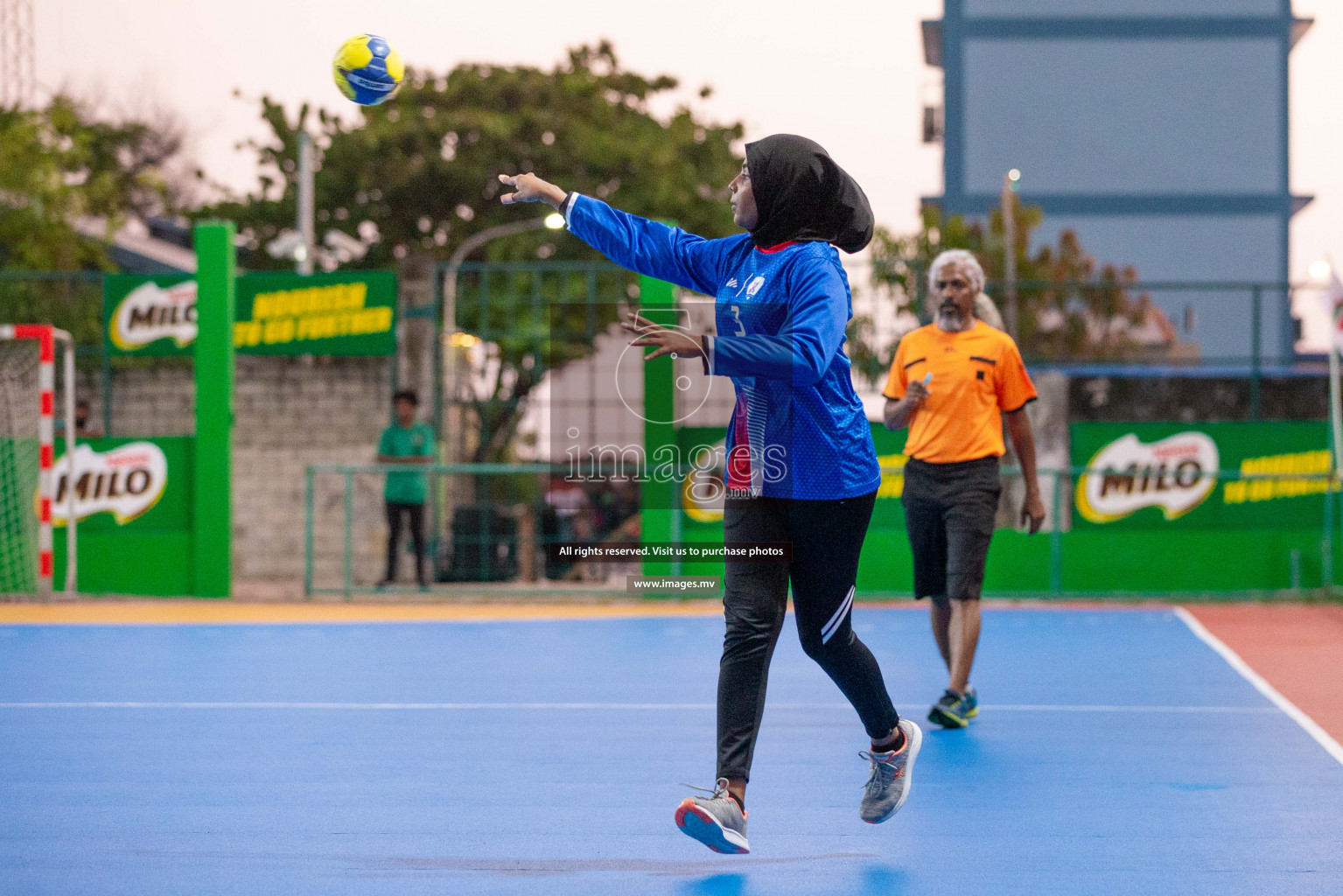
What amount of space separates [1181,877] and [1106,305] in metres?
16.3

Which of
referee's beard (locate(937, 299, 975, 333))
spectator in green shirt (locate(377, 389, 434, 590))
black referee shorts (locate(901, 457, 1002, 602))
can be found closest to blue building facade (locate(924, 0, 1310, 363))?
spectator in green shirt (locate(377, 389, 434, 590))

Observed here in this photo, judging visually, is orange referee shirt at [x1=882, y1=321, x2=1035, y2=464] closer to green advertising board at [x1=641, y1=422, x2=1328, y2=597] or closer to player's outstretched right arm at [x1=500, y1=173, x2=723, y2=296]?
player's outstretched right arm at [x1=500, y1=173, x2=723, y2=296]

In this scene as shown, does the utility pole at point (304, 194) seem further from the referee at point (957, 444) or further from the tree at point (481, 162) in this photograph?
the referee at point (957, 444)

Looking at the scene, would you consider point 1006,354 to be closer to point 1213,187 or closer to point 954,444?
point 954,444

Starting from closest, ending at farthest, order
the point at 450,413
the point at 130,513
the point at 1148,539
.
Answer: the point at 1148,539 → the point at 130,513 → the point at 450,413

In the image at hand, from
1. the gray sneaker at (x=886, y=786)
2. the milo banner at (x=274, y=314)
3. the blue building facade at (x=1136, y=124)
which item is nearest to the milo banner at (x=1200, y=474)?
the milo banner at (x=274, y=314)

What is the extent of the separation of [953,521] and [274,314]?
29.6 ft

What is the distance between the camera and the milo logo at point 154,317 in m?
13.5

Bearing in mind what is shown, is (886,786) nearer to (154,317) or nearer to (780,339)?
(780,339)

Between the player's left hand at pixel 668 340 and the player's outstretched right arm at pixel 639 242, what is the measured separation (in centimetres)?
54

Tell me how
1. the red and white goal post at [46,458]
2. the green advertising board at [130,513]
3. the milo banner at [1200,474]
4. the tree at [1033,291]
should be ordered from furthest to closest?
the tree at [1033,291] → the green advertising board at [130,513] → the milo banner at [1200,474] → the red and white goal post at [46,458]

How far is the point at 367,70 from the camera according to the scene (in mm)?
6383

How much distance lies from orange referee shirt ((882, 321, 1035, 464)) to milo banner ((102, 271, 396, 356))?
815cm

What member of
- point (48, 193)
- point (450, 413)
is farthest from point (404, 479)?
point (48, 193)
